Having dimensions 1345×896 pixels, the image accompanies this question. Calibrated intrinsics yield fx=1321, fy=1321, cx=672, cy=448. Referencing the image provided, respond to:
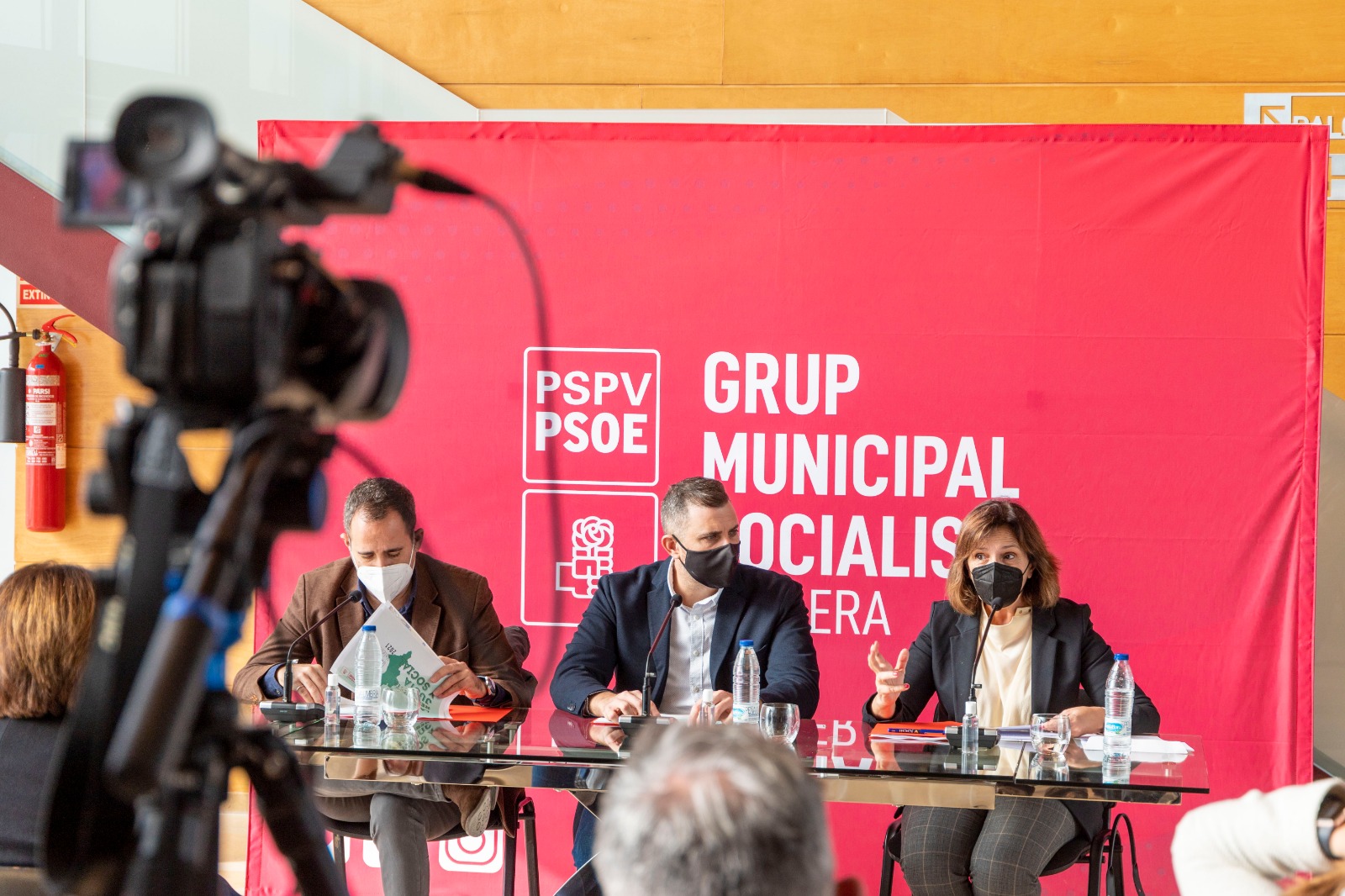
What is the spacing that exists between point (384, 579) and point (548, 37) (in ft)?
6.85

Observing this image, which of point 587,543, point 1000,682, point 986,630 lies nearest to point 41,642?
point 986,630

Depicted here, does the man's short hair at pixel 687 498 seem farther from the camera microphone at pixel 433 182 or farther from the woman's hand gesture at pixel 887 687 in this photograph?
the camera microphone at pixel 433 182

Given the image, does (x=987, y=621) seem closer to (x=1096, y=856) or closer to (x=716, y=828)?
(x=1096, y=856)

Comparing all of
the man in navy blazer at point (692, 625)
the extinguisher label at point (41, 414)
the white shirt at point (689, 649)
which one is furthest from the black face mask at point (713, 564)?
the extinguisher label at point (41, 414)

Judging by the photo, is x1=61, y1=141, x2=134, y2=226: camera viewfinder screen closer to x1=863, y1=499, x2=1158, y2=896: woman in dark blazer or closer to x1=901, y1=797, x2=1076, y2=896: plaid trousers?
x1=863, y1=499, x2=1158, y2=896: woman in dark blazer

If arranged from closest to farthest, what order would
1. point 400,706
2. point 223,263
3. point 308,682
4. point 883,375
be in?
point 223,263 < point 400,706 < point 308,682 < point 883,375

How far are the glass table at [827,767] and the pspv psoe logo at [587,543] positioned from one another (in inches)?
39.7

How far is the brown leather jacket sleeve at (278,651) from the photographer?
2998 millimetres

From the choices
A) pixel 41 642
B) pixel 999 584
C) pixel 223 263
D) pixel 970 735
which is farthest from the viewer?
pixel 999 584

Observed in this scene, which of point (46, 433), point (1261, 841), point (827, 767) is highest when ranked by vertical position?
point (46, 433)

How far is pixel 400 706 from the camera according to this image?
2805mm

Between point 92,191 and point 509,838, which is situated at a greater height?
point 92,191

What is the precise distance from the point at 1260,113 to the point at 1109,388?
1180mm

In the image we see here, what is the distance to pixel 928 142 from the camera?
3.67m
